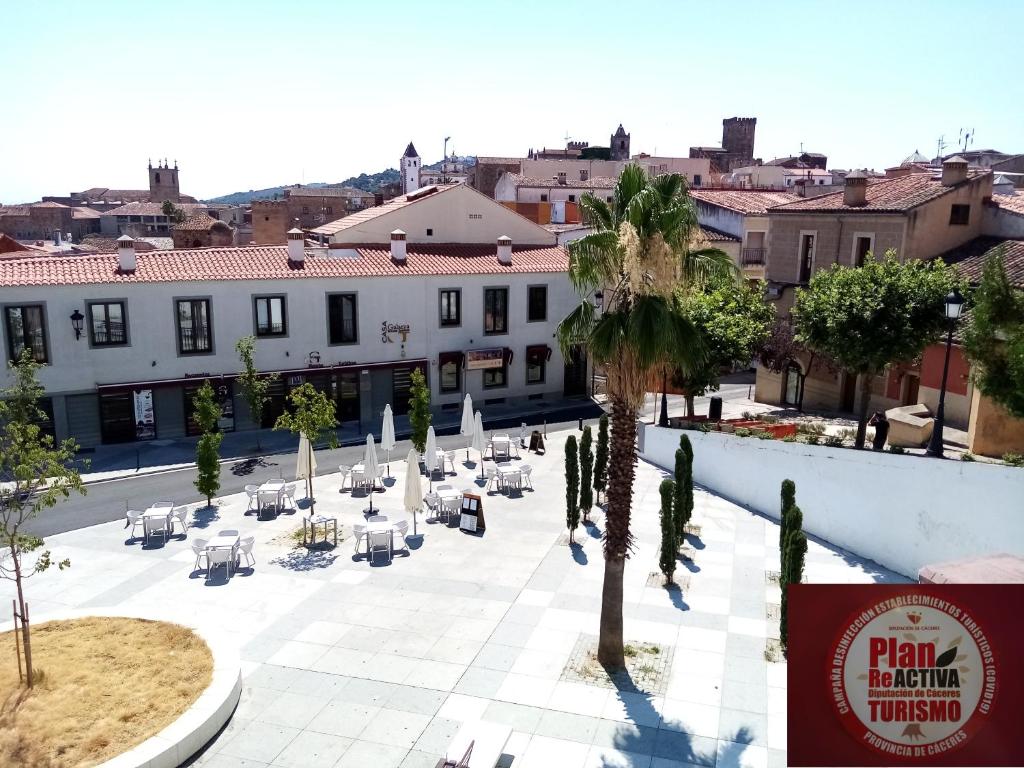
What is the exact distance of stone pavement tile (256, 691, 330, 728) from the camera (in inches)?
476

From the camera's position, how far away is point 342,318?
32406 mm

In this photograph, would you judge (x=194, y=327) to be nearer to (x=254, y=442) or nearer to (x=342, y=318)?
(x=254, y=442)

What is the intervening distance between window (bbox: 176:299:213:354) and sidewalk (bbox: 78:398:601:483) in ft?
11.0

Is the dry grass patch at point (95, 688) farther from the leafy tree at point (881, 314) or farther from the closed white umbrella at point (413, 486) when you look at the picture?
the leafy tree at point (881, 314)

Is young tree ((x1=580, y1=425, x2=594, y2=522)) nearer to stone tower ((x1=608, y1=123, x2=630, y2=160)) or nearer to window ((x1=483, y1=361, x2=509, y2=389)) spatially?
window ((x1=483, y1=361, x2=509, y2=389))

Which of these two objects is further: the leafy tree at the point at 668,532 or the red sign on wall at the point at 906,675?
the leafy tree at the point at 668,532

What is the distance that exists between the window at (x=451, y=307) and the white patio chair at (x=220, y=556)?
1852cm

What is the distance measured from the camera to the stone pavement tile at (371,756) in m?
11.1

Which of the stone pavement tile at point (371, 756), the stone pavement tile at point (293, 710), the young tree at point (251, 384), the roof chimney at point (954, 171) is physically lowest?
the stone pavement tile at point (293, 710)

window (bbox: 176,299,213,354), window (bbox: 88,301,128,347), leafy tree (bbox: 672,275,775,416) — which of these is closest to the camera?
leafy tree (bbox: 672,275,775,416)

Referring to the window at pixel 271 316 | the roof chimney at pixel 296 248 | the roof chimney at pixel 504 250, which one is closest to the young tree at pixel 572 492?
the window at pixel 271 316

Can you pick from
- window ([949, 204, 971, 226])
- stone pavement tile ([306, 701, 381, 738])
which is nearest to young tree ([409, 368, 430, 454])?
stone pavement tile ([306, 701, 381, 738])

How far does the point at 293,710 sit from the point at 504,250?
26727mm

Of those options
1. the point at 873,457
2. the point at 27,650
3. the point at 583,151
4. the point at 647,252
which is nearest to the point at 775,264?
the point at 873,457
